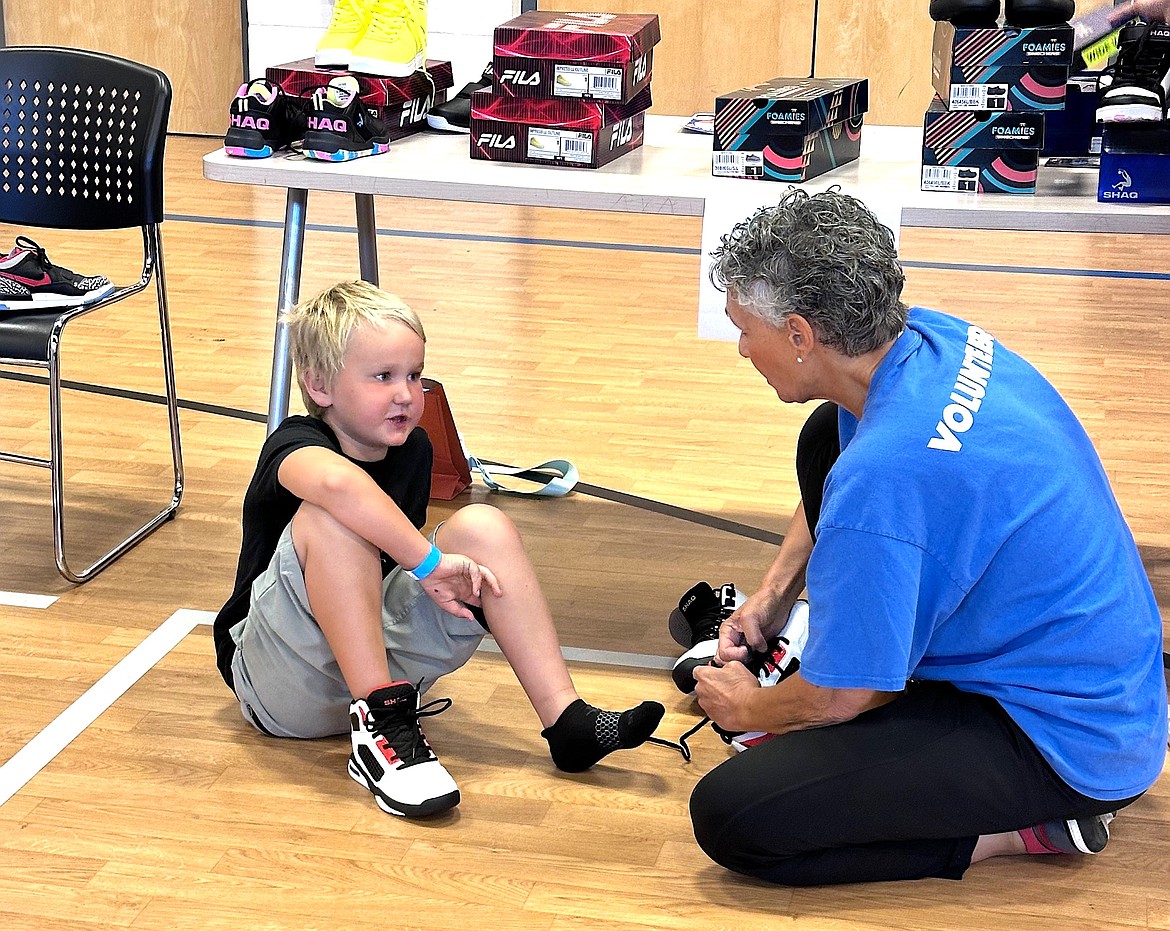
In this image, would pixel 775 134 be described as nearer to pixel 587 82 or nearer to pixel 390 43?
pixel 587 82

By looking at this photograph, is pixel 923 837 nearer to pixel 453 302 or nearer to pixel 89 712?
pixel 89 712

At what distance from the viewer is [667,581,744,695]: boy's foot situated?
7.66 ft

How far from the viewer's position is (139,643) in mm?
2398

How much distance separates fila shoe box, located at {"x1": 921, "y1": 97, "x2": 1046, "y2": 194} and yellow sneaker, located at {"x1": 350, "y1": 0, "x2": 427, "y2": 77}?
0.93 metres

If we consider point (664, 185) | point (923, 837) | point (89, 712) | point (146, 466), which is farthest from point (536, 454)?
point (923, 837)

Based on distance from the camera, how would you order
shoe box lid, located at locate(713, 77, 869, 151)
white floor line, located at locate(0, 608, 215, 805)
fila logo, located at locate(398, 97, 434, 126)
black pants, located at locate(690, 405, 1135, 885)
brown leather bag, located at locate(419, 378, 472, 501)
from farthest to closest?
brown leather bag, located at locate(419, 378, 472, 501) → fila logo, located at locate(398, 97, 434, 126) → shoe box lid, located at locate(713, 77, 869, 151) → white floor line, located at locate(0, 608, 215, 805) → black pants, located at locate(690, 405, 1135, 885)

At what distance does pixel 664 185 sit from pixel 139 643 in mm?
1122

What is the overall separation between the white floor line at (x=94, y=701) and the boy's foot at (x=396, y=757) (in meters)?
0.45

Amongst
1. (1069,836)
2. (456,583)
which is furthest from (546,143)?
(1069,836)

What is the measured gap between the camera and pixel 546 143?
95.4 inches

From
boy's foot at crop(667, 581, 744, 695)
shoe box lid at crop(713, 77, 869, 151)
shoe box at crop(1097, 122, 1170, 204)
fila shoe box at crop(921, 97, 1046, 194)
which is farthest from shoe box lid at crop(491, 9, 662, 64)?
boy's foot at crop(667, 581, 744, 695)

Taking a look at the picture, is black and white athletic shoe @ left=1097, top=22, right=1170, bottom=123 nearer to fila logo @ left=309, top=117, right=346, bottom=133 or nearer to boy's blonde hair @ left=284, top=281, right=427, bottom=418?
boy's blonde hair @ left=284, top=281, right=427, bottom=418

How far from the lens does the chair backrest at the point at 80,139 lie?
2.68 meters

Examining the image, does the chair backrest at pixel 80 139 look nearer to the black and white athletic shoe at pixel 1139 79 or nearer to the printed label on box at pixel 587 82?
the printed label on box at pixel 587 82
